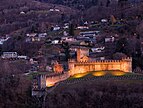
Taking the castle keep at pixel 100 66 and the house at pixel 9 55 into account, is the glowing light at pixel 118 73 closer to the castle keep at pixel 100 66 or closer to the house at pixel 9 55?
the castle keep at pixel 100 66

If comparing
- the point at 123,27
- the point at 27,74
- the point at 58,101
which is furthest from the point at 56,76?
the point at 123,27

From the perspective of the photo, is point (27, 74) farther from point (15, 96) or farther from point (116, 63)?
point (116, 63)

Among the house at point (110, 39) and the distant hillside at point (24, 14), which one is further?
the distant hillside at point (24, 14)

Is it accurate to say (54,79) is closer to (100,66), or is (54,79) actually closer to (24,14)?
(100,66)

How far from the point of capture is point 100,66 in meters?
62.4

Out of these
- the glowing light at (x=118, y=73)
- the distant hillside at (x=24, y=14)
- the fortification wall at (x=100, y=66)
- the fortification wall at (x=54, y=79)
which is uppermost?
the distant hillside at (x=24, y=14)

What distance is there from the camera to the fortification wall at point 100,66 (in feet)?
204

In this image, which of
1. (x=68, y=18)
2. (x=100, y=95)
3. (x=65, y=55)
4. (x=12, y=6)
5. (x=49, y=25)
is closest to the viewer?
(x=100, y=95)

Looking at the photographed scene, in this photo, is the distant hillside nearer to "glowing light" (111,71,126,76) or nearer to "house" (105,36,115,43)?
"house" (105,36,115,43)

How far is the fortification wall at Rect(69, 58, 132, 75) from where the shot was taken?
62.2 m

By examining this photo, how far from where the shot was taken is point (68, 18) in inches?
5231

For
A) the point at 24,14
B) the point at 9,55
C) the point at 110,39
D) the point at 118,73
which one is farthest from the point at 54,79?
the point at 24,14

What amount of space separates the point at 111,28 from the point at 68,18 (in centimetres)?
3474

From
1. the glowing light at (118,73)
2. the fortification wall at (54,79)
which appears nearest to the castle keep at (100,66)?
the glowing light at (118,73)
